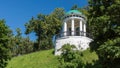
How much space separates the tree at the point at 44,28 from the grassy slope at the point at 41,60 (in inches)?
705

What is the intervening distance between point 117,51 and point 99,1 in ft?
17.5

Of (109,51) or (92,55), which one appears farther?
(92,55)

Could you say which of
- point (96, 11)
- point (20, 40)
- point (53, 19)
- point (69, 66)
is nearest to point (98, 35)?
point (96, 11)

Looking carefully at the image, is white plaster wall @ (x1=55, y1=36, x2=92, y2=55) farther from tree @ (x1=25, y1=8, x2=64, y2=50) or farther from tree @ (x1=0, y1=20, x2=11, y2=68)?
tree @ (x1=25, y1=8, x2=64, y2=50)

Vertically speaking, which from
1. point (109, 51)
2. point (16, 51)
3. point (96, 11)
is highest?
point (96, 11)

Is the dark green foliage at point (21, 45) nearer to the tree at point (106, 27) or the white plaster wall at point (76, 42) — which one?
the white plaster wall at point (76, 42)

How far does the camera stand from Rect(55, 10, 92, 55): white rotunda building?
4544 cm

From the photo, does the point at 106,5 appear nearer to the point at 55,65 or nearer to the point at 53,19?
the point at 55,65

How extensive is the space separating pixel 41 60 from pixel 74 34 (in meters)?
7.39

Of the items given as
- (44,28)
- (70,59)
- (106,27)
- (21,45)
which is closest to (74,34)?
(70,59)

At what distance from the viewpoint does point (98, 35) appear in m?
22.6

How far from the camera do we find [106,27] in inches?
845

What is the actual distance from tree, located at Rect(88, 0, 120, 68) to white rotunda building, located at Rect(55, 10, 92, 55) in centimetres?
2172

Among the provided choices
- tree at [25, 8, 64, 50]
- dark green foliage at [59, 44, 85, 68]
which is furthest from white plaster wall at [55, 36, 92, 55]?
tree at [25, 8, 64, 50]
